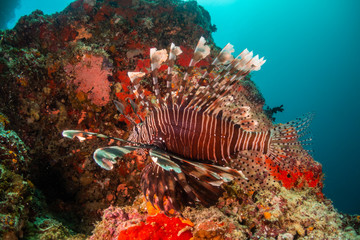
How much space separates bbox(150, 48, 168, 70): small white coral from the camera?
2473mm

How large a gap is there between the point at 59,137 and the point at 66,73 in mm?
1568

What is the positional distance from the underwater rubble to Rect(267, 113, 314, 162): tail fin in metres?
0.38

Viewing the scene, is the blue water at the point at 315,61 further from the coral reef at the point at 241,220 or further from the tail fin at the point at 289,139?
the tail fin at the point at 289,139

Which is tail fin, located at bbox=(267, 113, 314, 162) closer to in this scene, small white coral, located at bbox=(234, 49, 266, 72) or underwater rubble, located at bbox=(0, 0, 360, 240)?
underwater rubble, located at bbox=(0, 0, 360, 240)

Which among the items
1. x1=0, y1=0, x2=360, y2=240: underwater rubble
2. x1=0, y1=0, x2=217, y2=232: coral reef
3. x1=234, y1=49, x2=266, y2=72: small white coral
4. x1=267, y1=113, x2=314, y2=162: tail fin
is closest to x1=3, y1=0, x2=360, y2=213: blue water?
x1=0, y1=0, x2=360, y2=240: underwater rubble

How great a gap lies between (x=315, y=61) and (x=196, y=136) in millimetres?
122073

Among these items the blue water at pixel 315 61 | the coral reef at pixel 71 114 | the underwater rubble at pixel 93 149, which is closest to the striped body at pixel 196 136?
the underwater rubble at pixel 93 149

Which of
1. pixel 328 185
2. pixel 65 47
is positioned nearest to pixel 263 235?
pixel 65 47

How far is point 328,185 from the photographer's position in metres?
53.9

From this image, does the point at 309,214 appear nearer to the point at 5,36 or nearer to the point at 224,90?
the point at 224,90

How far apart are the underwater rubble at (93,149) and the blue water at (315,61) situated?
188 ft

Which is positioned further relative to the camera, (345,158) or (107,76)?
(345,158)

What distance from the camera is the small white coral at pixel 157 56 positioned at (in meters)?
2.47

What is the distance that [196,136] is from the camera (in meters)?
2.73
